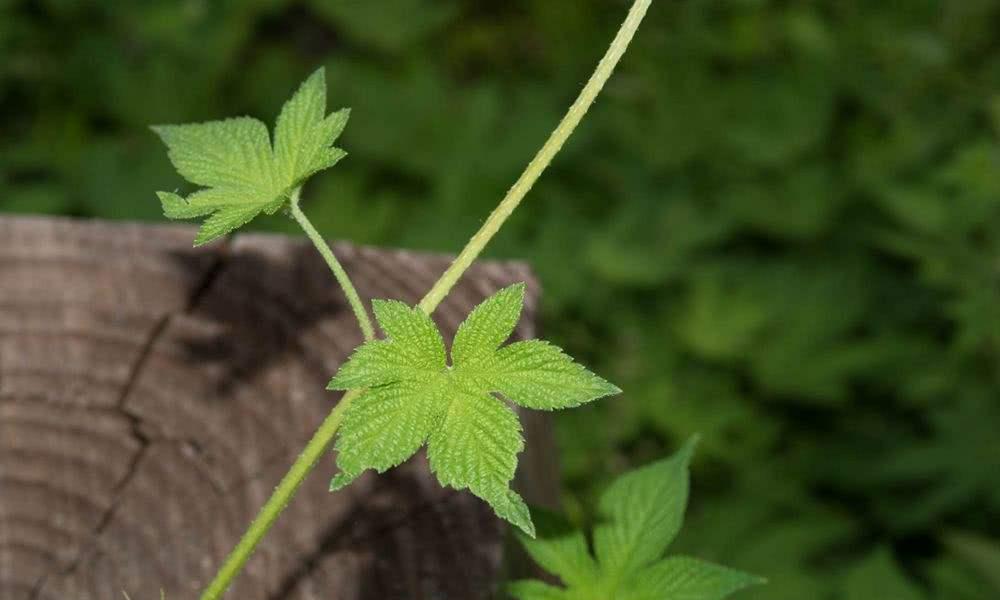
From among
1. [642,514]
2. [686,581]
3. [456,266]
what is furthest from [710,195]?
[456,266]

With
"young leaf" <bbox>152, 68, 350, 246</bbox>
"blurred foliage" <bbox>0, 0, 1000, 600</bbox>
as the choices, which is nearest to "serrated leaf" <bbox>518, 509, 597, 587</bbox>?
"young leaf" <bbox>152, 68, 350, 246</bbox>

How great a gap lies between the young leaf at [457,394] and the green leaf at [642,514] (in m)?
0.28

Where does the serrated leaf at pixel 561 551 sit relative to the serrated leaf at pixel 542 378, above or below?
below

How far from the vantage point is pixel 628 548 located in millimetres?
1320

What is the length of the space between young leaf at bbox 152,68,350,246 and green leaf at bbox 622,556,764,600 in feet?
1.80

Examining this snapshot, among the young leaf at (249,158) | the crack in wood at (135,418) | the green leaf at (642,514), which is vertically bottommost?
the crack in wood at (135,418)

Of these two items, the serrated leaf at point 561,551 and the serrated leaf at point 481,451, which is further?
the serrated leaf at point 561,551

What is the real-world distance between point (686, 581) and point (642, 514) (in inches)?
4.8

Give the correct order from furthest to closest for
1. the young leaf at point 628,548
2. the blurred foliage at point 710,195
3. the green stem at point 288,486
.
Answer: the blurred foliage at point 710,195 < the young leaf at point 628,548 < the green stem at point 288,486

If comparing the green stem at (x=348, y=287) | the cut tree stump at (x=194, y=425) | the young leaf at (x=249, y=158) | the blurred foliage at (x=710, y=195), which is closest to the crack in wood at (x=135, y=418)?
the cut tree stump at (x=194, y=425)

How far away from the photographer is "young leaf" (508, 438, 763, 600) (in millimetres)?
1266

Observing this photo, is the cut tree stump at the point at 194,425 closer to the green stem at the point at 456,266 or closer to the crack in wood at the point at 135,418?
the crack in wood at the point at 135,418

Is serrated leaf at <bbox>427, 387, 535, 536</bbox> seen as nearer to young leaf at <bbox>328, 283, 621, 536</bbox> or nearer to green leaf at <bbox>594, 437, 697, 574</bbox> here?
young leaf at <bbox>328, 283, 621, 536</bbox>

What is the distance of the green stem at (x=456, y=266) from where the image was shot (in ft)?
3.62
